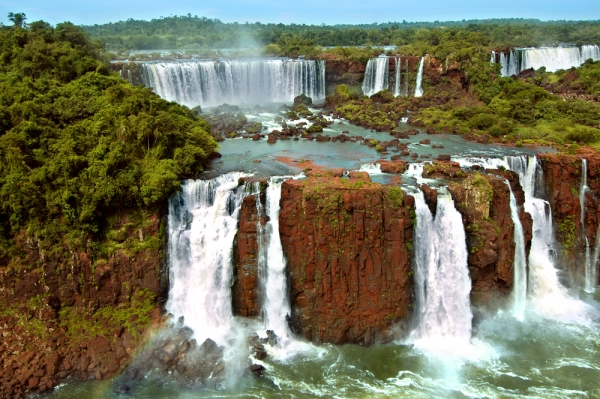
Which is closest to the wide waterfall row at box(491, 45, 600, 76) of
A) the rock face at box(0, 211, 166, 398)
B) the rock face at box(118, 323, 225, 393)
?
the rock face at box(0, 211, 166, 398)

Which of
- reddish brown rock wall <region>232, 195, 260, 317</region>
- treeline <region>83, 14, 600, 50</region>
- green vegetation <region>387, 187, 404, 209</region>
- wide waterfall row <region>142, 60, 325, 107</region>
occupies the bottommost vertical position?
reddish brown rock wall <region>232, 195, 260, 317</region>

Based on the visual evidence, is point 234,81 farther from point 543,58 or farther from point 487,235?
point 543,58

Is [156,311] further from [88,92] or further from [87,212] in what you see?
[88,92]

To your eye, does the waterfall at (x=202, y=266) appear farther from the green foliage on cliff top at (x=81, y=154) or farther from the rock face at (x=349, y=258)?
the rock face at (x=349, y=258)

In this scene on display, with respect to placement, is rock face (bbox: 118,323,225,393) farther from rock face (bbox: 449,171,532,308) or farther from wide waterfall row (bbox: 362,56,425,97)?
wide waterfall row (bbox: 362,56,425,97)

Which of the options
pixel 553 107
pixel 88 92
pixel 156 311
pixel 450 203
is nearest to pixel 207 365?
pixel 156 311

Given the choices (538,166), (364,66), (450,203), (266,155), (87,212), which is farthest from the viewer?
(364,66)

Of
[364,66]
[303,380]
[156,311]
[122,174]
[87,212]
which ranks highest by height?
[364,66]
